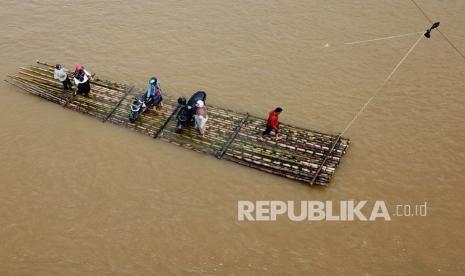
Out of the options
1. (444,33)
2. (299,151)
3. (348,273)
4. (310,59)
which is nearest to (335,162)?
(299,151)

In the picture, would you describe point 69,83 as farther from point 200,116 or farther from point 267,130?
point 267,130

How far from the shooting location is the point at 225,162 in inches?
406

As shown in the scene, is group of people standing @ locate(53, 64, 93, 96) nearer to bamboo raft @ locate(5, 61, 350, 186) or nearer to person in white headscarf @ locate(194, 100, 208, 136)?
bamboo raft @ locate(5, 61, 350, 186)

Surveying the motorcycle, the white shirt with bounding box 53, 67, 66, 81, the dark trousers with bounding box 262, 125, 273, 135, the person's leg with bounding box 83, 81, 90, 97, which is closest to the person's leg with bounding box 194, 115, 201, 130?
the motorcycle

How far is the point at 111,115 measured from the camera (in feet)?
37.6

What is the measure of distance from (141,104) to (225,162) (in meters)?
2.71

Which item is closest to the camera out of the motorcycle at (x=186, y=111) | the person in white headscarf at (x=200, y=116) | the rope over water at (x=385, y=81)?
the person in white headscarf at (x=200, y=116)

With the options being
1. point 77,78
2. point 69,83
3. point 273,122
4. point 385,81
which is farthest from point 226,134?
point 385,81

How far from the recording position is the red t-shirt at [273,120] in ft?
32.8

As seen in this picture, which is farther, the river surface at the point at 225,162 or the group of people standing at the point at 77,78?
the group of people standing at the point at 77,78

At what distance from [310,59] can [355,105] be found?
2.34 m

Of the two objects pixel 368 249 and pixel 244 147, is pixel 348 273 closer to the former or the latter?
pixel 368 249

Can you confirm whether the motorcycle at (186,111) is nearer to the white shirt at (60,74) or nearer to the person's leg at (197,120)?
the person's leg at (197,120)

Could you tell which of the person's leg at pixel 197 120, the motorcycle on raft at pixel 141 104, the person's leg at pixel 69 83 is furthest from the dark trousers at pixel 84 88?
the person's leg at pixel 197 120
